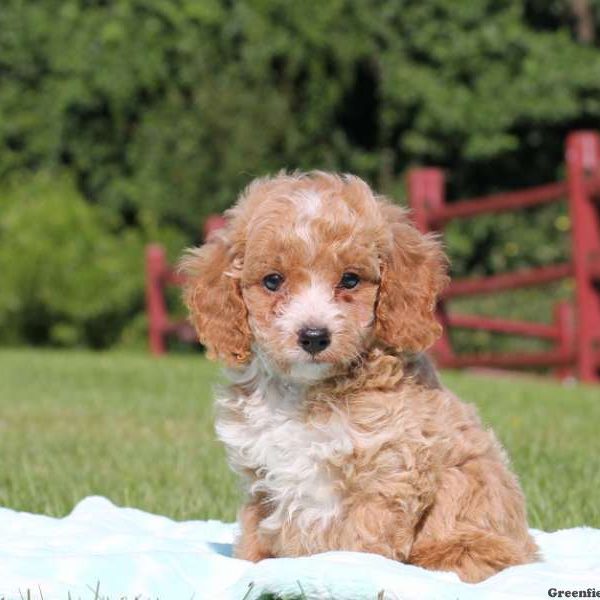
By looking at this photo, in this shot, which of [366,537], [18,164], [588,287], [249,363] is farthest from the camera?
[18,164]

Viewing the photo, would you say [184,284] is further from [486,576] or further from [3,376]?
[3,376]

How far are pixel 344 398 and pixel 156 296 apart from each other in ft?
51.3

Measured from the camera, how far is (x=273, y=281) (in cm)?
439

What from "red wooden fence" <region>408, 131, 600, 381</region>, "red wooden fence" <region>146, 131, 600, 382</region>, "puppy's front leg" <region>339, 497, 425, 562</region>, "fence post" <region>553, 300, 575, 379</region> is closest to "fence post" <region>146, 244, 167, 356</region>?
"red wooden fence" <region>146, 131, 600, 382</region>

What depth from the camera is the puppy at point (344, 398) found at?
4.25 meters

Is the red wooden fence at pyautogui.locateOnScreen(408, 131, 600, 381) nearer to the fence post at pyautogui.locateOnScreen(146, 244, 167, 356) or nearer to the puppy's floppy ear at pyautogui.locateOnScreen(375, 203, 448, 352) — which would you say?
the fence post at pyautogui.locateOnScreen(146, 244, 167, 356)

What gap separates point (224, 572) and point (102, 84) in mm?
19653

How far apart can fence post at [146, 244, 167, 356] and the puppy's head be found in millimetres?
15010

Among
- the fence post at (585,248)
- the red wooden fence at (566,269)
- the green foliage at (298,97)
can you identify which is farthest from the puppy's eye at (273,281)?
the green foliage at (298,97)

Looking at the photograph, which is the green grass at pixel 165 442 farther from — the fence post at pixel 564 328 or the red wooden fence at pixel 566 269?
the fence post at pixel 564 328

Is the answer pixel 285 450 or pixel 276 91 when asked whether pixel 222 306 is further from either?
pixel 276 91

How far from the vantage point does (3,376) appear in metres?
13.7

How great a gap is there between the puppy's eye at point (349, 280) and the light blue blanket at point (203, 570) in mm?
877

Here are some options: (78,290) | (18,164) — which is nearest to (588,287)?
Answer: (78,290)
